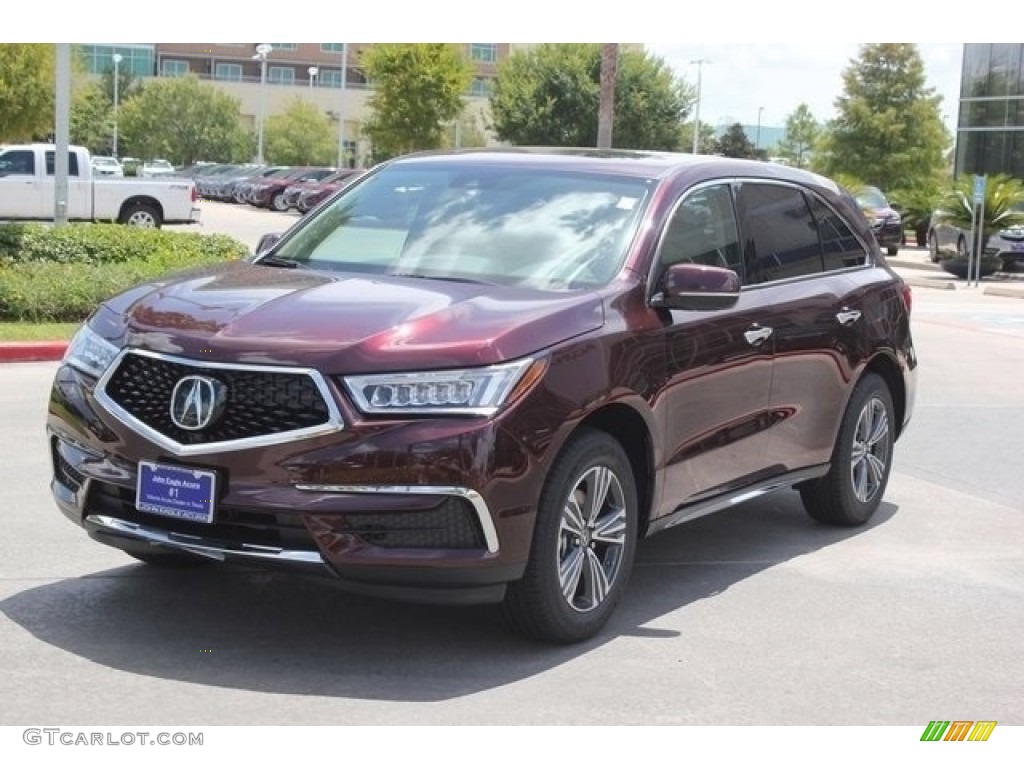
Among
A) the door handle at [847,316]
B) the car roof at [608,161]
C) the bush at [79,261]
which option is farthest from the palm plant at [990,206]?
the car roof at [608,161]

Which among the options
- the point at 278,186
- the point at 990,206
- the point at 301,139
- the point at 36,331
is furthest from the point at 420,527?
the point at 301,139

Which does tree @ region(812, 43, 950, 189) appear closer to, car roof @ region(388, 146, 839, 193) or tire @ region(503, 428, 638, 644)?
car roof @ region(388, 146, 839, 193)

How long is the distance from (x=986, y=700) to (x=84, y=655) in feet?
10.2

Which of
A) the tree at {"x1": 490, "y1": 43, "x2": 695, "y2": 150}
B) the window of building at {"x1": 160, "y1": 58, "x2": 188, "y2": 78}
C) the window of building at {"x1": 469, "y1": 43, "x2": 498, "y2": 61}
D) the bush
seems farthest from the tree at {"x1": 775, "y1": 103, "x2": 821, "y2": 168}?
the bush

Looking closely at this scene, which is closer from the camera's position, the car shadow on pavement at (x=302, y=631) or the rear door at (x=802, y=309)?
the car shadow on pavement at (x=302, y=631)

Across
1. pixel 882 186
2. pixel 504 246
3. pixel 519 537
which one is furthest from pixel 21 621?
pixel 882 186

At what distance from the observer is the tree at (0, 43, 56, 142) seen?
31.8m

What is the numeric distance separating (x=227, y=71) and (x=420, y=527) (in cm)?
11625

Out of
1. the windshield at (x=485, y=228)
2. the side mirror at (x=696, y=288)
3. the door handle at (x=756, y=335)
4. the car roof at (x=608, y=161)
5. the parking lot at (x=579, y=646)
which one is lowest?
the parking lot at (x=579, y=646)

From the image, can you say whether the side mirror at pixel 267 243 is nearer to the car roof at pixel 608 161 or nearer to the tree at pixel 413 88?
the car roof at pixel 608 161

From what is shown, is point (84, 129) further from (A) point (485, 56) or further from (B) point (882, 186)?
(B) point (882, 186)

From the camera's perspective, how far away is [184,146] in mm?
93438

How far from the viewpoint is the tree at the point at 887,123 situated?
51219 millimetres

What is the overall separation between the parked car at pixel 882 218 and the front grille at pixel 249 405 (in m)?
32.7
